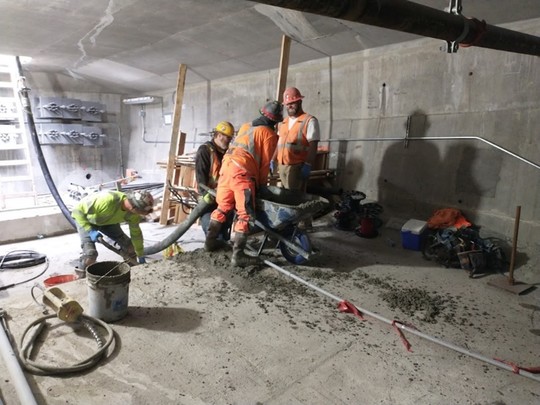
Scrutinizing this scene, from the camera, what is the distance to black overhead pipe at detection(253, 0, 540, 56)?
1.25m

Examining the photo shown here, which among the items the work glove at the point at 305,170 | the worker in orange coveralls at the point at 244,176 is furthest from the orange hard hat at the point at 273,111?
the work glove at the point at 305,170

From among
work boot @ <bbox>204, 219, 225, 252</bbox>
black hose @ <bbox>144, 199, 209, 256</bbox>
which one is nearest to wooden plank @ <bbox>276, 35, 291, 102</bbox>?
black hose @ <bbox>144, 199, 209, 256</bbox>

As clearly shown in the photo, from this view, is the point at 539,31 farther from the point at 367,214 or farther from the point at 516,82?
the point at 367,214

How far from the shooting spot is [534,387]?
170 cm

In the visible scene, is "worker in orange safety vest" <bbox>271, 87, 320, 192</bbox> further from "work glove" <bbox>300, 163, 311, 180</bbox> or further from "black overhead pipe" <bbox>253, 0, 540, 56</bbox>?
"black overhead pipe" <bbox>253, 0, 540, 56</bbox>

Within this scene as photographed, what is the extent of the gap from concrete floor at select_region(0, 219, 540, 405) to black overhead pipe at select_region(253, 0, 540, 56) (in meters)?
1.62

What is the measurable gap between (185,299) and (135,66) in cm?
544

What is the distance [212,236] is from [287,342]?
1490mm

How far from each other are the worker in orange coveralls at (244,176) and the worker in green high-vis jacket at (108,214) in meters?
0.67

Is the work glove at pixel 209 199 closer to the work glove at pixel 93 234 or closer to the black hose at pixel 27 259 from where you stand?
the work glove at pixel 93 234

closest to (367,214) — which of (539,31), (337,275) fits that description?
(337,275)

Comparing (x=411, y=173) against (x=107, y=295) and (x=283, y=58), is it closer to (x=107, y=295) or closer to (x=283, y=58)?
(x=283, y=58)

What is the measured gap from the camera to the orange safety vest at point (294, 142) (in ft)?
12.6

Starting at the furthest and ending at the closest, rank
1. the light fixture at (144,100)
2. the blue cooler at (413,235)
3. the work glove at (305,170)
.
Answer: the light fixture at (144,100) → the work glove at (305,170) → the blue cooler at (413,235)
